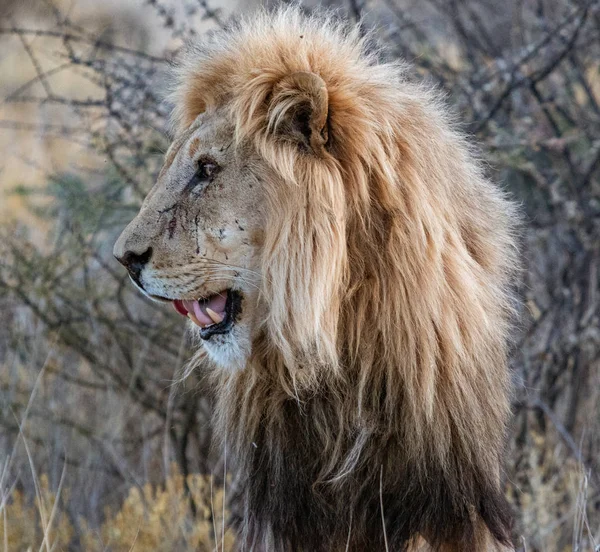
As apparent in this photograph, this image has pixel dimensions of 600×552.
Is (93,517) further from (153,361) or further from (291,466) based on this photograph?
(291,466)

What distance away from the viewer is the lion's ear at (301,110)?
2205 mm

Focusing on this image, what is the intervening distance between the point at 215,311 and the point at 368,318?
0.42 m

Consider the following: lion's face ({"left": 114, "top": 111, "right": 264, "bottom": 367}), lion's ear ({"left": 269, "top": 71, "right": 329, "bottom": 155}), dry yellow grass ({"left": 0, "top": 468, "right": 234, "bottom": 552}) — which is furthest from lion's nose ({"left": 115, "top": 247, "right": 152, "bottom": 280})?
dry yellow grass ({"left": 0, "top": 468, "right": 234, "bottom": 552})

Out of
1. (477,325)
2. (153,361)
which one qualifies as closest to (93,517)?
(153,361)

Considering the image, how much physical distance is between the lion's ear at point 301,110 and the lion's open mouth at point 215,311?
447mm

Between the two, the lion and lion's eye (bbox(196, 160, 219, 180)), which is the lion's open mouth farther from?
lion's eye (bbox(196, 160, 219, 180))

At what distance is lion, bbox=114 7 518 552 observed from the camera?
2207 mm

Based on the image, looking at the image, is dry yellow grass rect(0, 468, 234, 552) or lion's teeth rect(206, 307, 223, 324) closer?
lion's teeth rect(206, 307, 223, 324)

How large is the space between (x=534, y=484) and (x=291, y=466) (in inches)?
68.1

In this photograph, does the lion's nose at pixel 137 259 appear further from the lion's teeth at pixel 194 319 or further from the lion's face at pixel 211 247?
the lion's teeth at pixel 194 319

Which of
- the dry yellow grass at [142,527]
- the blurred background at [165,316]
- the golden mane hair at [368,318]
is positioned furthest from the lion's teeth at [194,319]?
the blurred background at [165,316]

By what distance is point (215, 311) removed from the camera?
234 centimetres

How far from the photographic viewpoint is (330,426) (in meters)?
2.31

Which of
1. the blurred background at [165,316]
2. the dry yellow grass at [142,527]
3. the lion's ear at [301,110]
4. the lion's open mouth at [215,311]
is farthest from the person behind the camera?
the blurred background at [165,316]
